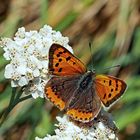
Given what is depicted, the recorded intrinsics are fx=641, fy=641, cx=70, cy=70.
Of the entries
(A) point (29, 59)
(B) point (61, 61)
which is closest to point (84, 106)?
(B) point (61, 61)

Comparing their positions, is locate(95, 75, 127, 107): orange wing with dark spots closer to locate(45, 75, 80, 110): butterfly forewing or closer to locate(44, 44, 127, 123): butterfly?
locate(44, 44, 127, 123): butterfly

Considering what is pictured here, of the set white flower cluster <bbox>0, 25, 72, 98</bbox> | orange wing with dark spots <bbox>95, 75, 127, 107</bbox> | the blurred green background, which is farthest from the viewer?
the blurred green background

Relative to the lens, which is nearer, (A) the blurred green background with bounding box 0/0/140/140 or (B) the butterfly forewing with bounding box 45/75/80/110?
(B) the butterfly forewing with bounding box 45/75/80/110

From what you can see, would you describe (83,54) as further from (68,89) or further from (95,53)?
(68,89)

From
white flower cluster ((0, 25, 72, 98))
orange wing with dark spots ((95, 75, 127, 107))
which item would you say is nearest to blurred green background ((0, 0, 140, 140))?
white flower cluster ((0, 25, 72, 98))

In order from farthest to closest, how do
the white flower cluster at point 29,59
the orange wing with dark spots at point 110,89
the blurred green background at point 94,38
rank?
the blurred green background at point 94,38 < the white flower cluster at point 29,59 < the orange wing with dark spots at point 110,89

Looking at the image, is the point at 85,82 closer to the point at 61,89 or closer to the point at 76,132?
the point at 61,89

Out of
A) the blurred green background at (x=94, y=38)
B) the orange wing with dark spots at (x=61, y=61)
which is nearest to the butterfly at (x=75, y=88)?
the orange wing with dark spots at (x=61, y=61)

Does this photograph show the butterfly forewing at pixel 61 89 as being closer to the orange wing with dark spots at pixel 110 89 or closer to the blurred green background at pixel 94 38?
the orange wing with dark spots at pixel 110 89
